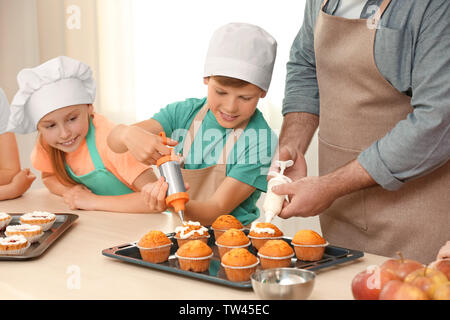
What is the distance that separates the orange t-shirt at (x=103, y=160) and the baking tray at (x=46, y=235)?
1.20ft

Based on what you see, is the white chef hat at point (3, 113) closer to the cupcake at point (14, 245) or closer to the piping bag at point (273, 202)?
the cupcake at point (14, 245)

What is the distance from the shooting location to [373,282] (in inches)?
Answer: 35.2

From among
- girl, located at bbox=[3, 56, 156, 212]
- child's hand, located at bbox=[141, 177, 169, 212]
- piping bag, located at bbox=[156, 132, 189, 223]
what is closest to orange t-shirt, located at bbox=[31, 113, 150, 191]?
girl, located at bbox=[3, 56, 156, 212]

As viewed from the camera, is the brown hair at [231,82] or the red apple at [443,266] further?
the brown hair at [231,82]

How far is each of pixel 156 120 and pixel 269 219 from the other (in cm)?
80

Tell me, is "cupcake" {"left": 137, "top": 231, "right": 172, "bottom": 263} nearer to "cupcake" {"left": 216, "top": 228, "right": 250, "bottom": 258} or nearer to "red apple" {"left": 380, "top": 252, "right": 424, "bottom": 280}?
"cupcake" {"left": 216, "top": 228, "right": 250, "bottom": 258}

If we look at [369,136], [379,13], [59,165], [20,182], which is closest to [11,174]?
[20,182]

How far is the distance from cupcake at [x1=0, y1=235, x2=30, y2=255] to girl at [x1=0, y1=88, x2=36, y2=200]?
2.69ft

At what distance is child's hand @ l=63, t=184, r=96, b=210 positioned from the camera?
6.32 feet

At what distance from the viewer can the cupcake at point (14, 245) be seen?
1.31 meters

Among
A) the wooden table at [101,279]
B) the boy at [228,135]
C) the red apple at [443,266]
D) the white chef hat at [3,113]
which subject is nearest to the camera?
the red apple at [443,266]

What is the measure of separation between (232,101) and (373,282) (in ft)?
3.28

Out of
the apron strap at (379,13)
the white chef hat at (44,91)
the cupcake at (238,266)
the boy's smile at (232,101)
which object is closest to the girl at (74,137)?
the white chef hat at (44,91)
